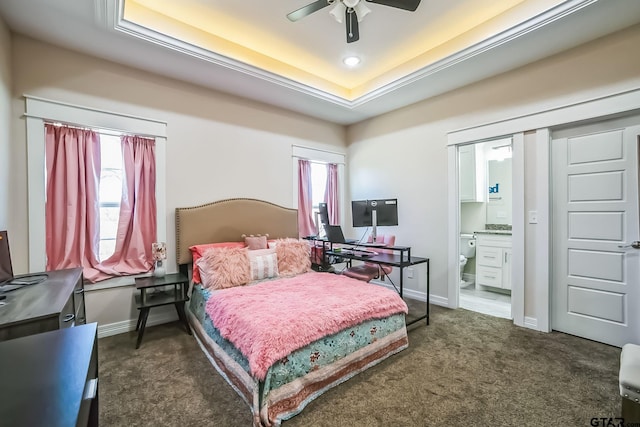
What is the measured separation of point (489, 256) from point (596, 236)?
70.7 inches

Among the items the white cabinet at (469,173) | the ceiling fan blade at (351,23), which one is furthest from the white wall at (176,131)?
the white cabinet at (469,173)

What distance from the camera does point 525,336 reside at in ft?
A: 9.08

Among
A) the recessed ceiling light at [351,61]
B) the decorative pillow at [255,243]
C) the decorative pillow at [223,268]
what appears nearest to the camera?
the decorative pillow at [223,268]

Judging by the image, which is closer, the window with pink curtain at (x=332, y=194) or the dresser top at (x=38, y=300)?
the dresser top at (x=38, y=300)

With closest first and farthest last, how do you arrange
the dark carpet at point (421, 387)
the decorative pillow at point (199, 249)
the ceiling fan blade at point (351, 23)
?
the dark carpet at point (421, 387), the ceiling fan blade at point (351, 23), the decorative pillow at point (199, 249)

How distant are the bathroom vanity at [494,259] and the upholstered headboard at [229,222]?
9.64 feet

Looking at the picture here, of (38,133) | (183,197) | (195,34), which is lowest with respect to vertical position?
(183,197)

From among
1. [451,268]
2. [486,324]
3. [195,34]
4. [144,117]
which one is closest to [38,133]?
[144,117]

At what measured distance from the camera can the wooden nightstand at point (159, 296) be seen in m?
2.61

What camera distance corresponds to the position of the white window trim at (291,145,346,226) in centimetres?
423

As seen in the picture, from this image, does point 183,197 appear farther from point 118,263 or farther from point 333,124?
point 333,124

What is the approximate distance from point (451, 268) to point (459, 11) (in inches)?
109

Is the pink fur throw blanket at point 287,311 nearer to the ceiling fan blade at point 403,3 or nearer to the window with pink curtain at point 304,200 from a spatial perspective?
the window with pink curtain at point 304,200

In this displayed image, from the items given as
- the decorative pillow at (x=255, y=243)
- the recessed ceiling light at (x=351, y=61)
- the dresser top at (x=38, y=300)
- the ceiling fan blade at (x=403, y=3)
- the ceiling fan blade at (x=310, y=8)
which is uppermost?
the recessed ceiling light at (x=351, y=61)
